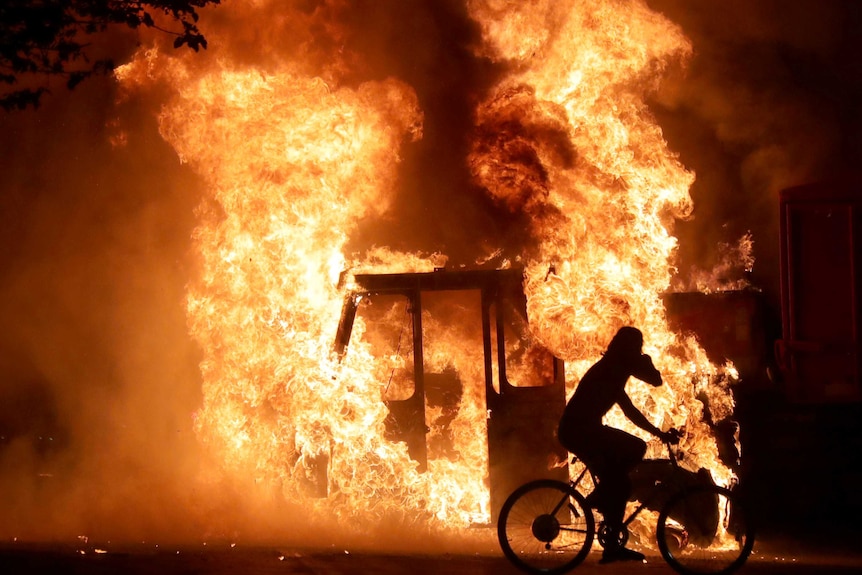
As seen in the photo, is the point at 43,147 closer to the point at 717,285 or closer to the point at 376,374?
the point at 376,374

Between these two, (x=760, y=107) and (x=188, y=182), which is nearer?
(x=188, y=182)

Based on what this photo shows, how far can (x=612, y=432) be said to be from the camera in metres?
7.02

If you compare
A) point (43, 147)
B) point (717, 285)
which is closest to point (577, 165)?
point (717, 285)

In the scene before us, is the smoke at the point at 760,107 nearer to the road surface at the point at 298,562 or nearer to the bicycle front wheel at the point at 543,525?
the road surface at the point at 298,562

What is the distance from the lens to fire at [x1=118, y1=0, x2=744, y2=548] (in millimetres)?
8859

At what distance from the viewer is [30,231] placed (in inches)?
567

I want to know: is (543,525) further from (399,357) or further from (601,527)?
(399,357)

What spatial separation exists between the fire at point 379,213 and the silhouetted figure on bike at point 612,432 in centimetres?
170

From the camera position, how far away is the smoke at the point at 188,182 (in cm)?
1362

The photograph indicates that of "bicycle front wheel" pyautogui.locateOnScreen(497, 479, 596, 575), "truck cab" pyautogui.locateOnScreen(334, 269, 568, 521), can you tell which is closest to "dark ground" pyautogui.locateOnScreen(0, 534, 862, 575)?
"bicycle front wheel" pyautogui.locateOnScreen(497, 479, 596, 575)

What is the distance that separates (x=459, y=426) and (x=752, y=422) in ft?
10.2

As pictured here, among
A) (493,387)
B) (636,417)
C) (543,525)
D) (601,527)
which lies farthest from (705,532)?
(493,387)

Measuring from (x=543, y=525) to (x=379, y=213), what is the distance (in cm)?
650

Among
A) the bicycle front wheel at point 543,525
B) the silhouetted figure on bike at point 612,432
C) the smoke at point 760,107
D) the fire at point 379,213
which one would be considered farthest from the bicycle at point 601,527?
the smoke at point 760,107
